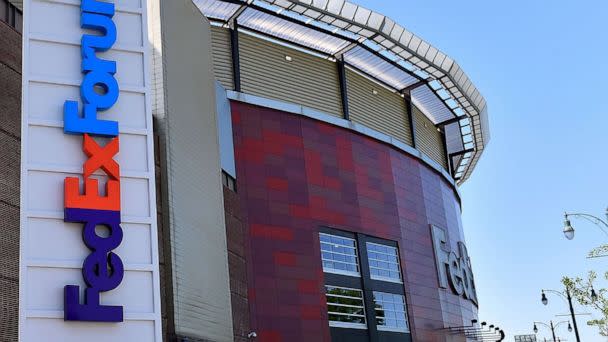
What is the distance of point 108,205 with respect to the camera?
70.2 ft

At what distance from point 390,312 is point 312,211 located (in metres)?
7.43

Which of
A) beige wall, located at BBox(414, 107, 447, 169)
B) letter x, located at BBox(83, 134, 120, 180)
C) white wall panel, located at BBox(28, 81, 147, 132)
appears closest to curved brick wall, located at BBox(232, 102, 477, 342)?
beige wall, located at BBox(414, 107, 447, 169)

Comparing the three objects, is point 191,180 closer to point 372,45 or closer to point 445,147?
point 372,45

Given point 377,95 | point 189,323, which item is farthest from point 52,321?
point 377,95

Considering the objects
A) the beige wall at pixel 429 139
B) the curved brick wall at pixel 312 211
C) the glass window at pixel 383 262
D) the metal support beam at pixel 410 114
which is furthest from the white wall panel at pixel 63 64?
the beige wall at pixel 429 139

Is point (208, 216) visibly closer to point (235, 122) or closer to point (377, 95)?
point (235, 122)

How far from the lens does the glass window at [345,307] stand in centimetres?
4034

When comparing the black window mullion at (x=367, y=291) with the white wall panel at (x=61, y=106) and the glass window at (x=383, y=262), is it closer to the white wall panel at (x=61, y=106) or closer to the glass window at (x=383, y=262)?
the glass window at (x=383, y=262)

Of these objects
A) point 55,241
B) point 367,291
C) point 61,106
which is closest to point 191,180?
point 61,106

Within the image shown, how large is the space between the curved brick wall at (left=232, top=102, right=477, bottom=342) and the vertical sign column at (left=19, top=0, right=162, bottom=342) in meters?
15.0

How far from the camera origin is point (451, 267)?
5216 centimetres

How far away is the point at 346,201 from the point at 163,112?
1620cm

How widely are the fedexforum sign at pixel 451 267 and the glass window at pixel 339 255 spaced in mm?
8923

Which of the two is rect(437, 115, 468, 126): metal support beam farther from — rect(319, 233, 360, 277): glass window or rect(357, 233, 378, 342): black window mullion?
rect(319, 233, 360, 277): glass window
